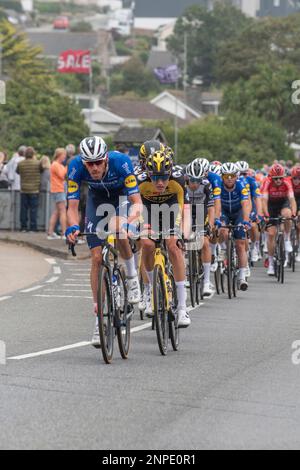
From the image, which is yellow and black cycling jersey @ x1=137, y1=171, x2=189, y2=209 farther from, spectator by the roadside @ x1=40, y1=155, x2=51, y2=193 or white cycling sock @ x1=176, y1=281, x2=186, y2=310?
spectator by the roadside @ x1=40, y1=155, x2=51, y2=193

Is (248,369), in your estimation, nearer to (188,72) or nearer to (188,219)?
(188,219)

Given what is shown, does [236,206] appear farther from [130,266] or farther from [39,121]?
[39,121]

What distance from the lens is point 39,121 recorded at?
3428 inches

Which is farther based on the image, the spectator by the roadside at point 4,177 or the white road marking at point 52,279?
the spectator by the roadside at point 4,177

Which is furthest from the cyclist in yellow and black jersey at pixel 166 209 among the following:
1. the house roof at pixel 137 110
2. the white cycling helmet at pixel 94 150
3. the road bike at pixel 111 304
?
the house roof at pixel 137 110

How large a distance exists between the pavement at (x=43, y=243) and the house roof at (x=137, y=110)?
106600 millimetres

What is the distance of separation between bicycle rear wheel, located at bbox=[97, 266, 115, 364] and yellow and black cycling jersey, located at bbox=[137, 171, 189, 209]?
1856mm

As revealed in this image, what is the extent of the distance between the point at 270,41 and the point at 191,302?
110 meters

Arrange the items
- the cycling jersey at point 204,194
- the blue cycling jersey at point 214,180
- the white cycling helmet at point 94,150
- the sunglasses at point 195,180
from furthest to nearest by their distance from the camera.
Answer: the blue cycling jersey at point 214,180, the cycling jersey at point 204,194, the sunglasses at point 195,180, the white cycling helmet at point 94,150

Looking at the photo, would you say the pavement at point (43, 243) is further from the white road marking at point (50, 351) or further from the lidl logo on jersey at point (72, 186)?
the lidl logo on jersey at point (72, 186)

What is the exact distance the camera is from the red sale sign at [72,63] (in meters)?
161

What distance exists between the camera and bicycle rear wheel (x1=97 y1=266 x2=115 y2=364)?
11594 mm

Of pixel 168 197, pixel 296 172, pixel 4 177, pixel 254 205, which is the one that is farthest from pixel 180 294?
pixel 4 177

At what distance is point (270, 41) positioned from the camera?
12594 centimetres
